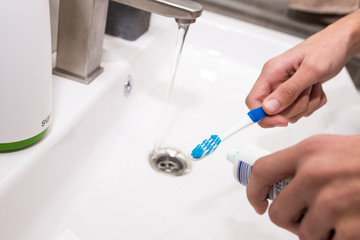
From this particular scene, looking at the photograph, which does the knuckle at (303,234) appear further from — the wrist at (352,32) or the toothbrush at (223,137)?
the wrist at (352,32)

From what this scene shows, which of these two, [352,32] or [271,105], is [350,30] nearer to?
[352,32]

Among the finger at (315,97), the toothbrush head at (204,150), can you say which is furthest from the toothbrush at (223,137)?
the finger at (315,97)

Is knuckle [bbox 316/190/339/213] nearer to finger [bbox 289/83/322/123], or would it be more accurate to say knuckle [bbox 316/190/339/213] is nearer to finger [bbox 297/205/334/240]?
finger [bbox 297/205/334/240]

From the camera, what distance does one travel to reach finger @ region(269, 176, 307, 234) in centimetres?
24

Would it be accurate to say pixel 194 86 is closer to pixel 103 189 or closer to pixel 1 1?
pixel 103 189

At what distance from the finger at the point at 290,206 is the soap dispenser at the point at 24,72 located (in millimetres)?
226

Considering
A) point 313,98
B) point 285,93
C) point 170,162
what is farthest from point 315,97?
point 170,162

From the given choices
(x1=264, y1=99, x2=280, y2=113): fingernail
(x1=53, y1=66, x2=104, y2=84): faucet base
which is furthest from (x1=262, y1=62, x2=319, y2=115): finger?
(x1=53, y1=66, x2=104, y2=84): faucet base

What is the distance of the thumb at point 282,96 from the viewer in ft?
1.30

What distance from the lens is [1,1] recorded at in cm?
25

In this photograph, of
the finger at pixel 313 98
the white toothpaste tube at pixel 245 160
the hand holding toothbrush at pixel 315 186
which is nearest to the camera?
the hand holding toothbrush at pixel 315 186

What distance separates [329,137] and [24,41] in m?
0.24

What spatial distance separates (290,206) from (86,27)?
1.02 feet

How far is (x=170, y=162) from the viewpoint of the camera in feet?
1.71
